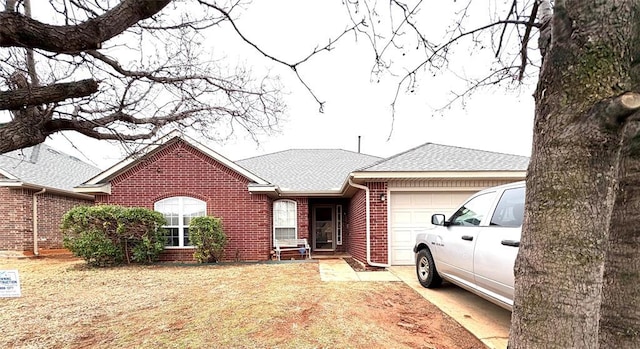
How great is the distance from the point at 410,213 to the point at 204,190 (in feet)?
23.0

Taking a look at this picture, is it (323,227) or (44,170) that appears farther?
(44,170)

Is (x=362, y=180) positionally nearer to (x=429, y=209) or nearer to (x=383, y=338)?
(x=429, y=209)

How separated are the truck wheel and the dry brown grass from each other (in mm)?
453

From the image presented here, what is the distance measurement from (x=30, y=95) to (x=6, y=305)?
5196 mm

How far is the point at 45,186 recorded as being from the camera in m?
13.9

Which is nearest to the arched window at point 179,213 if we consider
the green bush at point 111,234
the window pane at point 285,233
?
the green bush at point 111,234

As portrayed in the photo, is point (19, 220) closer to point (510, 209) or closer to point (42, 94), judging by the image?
point (42, 94)

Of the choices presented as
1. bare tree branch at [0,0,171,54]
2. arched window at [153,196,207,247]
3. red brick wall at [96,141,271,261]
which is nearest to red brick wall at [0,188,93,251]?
red brick wall at [96,141,271,261]

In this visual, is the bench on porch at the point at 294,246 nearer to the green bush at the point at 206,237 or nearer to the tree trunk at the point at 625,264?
Result: the green bush at the point at 206,237

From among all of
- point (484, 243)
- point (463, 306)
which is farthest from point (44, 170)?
point (484, 243)

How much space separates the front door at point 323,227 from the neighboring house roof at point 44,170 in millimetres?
9729

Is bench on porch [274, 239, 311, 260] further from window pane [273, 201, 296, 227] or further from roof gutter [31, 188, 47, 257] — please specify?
roof gutter [31, 188, 47, 257]

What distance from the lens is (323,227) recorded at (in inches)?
622

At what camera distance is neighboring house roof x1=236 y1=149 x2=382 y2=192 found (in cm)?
1406
